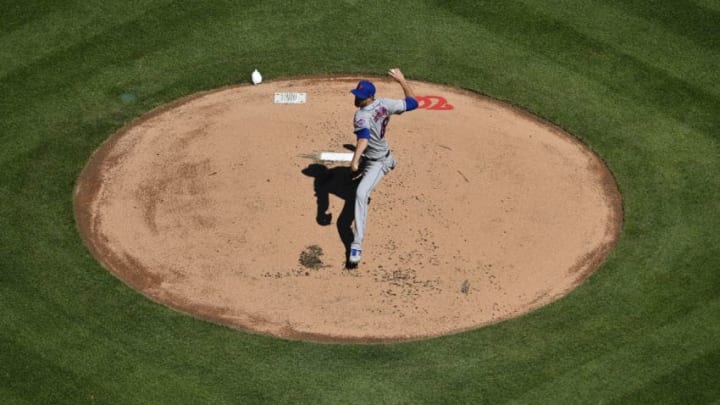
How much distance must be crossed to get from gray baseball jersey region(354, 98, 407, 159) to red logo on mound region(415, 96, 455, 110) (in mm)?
2763

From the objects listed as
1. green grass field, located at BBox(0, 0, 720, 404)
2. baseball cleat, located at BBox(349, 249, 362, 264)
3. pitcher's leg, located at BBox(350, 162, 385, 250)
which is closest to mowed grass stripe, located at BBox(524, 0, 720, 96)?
green grass field, located at BBox(0, 0, 720, 404)

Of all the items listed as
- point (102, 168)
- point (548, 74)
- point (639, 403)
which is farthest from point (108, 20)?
point (639, 403)

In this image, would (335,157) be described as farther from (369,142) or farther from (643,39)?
(643,39)

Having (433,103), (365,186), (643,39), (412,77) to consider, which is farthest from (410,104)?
(643,39)

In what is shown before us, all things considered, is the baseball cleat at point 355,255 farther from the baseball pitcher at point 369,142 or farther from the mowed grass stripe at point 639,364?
the mowed grass stripe at point 639,364

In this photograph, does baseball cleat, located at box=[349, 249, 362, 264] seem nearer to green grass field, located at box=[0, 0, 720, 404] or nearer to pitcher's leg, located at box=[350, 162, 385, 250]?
pitcher's leg, located at box=[350, 162, 385, 250]

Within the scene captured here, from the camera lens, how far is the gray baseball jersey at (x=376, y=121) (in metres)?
15.3

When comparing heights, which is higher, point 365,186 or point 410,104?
point 410,104

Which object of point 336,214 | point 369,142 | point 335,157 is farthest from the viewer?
point 335,157

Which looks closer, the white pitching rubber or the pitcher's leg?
the pitcher's leg

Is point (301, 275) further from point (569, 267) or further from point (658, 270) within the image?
point (658, 270)

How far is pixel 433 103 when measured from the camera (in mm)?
18453

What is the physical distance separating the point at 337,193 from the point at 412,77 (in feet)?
11.0

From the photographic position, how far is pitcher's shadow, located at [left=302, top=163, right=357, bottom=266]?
16016 mm
